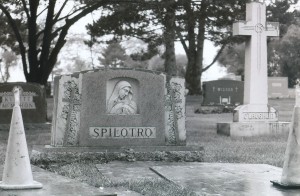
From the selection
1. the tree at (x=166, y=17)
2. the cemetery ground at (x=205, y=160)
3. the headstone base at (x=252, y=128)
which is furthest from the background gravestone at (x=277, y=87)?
the cemetery ground at (x=205, y=160)

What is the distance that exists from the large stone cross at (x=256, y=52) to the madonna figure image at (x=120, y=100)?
5.92 m

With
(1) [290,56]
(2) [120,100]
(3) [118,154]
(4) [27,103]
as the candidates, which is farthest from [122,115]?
(1) [290,56]

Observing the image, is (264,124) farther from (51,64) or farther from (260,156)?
(51,64)

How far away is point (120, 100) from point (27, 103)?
8.99 m

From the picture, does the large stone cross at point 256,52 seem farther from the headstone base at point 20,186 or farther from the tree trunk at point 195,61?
the tree trunk at point 195,61

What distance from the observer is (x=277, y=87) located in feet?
130

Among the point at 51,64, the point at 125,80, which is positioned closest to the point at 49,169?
the point at 125,80

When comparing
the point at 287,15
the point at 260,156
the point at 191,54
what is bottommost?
the point at 260,156

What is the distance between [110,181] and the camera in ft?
19.7

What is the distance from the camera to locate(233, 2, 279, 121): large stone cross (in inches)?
528

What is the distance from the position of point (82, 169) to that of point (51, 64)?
14.0 m

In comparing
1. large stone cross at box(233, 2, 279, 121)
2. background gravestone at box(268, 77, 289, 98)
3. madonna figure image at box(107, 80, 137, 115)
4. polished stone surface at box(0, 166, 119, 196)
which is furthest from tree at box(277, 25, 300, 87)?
polished stone surface at box(0, 166, 119, 196)

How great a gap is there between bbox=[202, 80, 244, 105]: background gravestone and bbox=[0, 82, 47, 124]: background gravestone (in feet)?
27.8

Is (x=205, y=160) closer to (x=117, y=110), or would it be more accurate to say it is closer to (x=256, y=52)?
(x=117, y=110)
